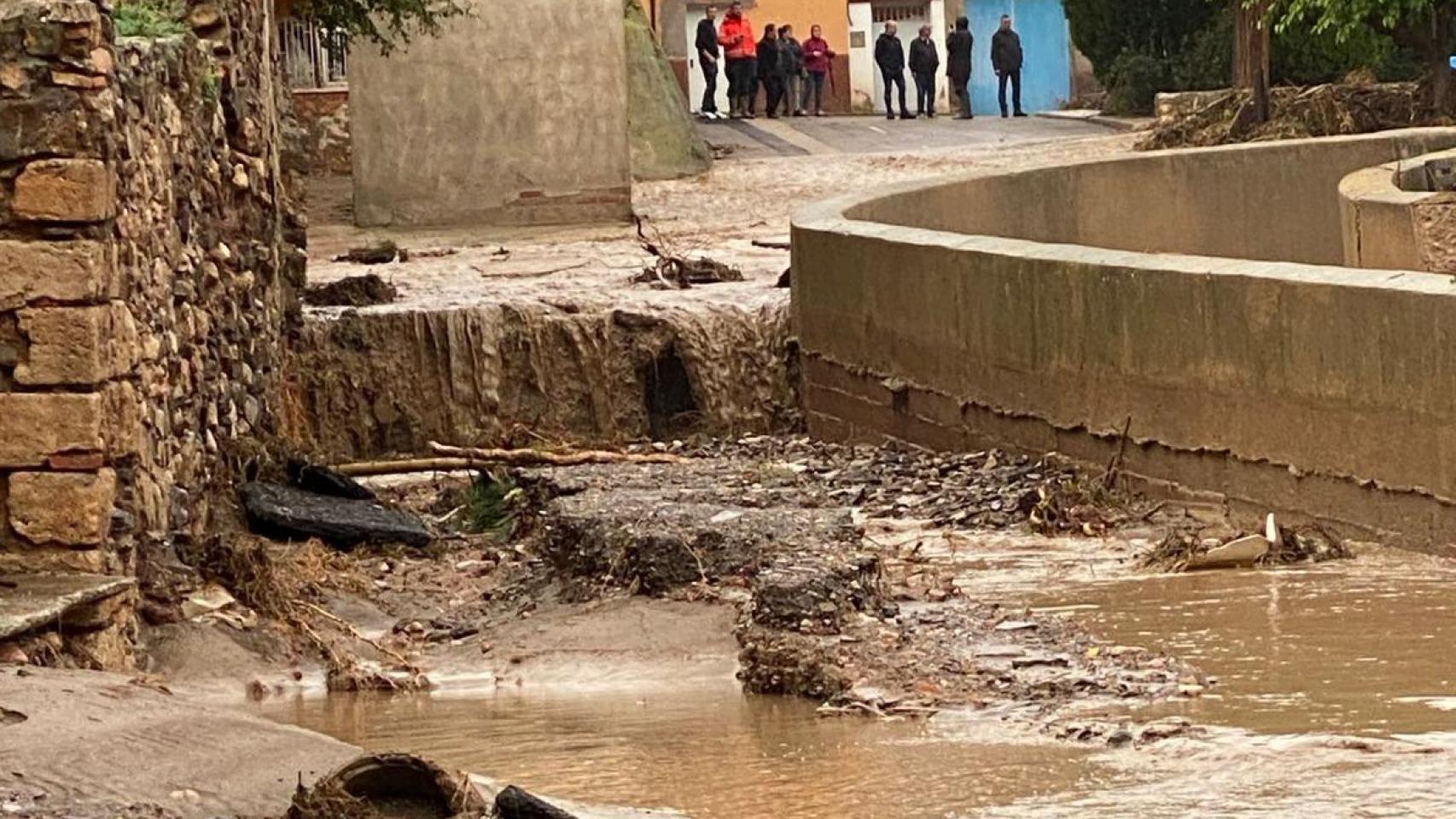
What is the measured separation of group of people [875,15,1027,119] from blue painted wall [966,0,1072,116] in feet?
13.9

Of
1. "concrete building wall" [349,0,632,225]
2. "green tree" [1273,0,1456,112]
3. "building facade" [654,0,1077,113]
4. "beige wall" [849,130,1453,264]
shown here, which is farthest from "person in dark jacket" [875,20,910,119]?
"beige wall" [849,130,1453,264]

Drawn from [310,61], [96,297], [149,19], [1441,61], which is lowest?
[1441,61]

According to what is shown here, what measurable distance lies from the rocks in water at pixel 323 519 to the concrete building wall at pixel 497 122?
14.6 meters

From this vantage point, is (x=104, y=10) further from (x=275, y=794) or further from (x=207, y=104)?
(x=275, y=794)

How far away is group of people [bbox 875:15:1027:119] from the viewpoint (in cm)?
4456

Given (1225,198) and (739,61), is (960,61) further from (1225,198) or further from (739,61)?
(1225,198)

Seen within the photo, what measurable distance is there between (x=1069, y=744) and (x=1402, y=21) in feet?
85.6

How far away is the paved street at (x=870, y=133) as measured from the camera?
37.5 meters

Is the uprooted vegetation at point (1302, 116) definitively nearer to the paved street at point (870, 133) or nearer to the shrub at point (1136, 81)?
the paved street at point (870, 133)

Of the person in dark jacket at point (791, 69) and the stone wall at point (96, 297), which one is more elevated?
the stone wall at point (96, 297)

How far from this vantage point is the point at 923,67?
4462 cm

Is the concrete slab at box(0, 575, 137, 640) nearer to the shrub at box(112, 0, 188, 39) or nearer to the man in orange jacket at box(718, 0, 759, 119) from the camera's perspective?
the shrub at box(112, 0, 188, 39)

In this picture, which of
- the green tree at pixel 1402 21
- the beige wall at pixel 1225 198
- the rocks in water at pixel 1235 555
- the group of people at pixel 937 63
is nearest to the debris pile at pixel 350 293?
the beige wall at pixel 1225 198

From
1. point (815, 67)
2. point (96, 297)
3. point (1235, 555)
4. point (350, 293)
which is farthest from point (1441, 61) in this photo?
point (96, 297)
